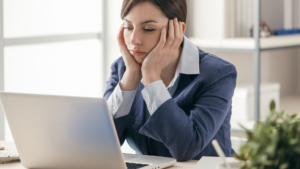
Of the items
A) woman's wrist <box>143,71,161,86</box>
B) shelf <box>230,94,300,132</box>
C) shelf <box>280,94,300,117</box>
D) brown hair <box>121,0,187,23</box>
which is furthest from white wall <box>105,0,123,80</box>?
woman's wrist <box>143,71,161,86</box>

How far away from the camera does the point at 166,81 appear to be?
1.46 m

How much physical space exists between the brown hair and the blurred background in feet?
3.01

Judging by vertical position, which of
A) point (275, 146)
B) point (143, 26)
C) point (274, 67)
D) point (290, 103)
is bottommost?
point (290, 103)

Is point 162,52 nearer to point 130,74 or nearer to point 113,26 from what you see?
point 130,74

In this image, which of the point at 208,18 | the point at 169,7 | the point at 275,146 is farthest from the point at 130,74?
the point at 208,18

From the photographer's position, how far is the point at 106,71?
288cm

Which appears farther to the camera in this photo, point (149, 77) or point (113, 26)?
point (113, 26)

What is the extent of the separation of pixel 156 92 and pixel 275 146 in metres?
0.64

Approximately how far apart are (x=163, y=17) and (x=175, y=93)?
0.88 feet

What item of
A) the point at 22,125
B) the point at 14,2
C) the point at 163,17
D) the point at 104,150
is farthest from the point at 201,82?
the point at 14,2

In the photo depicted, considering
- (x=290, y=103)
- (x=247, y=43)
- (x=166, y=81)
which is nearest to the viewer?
(x=166, y=81)

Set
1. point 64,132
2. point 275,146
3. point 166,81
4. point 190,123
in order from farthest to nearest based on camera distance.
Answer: point 166,81 → point 190,123 → point 64,132 → point 275,146

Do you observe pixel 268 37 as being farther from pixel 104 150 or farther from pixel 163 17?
pixel 104 150

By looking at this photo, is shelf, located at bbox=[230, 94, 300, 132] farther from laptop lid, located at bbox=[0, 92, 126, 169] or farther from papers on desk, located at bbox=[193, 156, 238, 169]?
laptop lid, located at bbox=[0, 92, 126, 169]
